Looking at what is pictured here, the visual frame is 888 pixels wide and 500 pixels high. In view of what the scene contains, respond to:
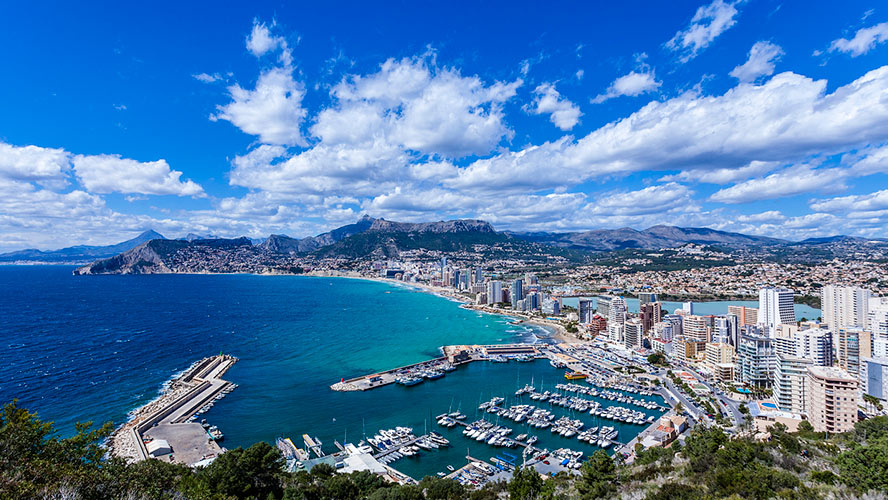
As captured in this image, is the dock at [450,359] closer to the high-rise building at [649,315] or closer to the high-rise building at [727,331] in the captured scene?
the high-rise building at [649,315]

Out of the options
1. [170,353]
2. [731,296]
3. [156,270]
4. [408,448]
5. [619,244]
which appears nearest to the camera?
[408,448]

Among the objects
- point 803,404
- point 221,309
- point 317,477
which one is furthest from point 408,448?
point 221,309

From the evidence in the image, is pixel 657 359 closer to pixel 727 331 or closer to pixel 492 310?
pixel 727 331

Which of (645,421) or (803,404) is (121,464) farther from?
(803,404)

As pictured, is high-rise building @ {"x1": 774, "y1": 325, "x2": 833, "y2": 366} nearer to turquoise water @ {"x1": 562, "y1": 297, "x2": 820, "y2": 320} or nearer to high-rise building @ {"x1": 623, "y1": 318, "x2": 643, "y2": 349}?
high-rise building @ {"x1": 623, "y1": 318, "x2": 643, "y2": 349}

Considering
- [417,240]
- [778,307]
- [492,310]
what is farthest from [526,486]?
[417,240]
